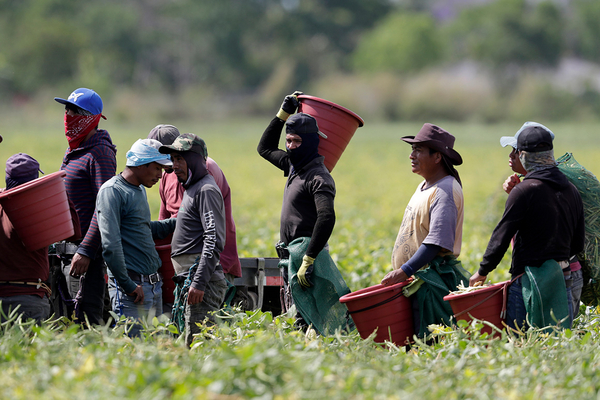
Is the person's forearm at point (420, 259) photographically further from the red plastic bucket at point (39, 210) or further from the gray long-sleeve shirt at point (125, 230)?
the red plastic bucket at point (39, 210)

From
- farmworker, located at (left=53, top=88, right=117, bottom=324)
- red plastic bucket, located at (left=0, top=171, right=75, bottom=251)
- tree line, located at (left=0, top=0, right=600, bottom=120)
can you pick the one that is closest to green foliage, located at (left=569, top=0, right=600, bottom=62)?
tree line, located at (left=0, top=0, right=600, bottom=120)

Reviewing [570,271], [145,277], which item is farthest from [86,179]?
[570,271]

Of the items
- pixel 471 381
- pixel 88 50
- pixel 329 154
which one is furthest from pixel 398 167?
pixel 88 50

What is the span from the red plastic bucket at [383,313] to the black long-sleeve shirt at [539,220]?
553 millimetres

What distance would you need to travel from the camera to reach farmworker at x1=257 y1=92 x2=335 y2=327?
15.0 feet

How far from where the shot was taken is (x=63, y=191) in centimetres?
435

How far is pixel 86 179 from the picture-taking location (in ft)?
16.1

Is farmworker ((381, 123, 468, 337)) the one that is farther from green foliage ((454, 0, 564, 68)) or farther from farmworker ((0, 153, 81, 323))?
green foliage ((454, 0, 564, 68))

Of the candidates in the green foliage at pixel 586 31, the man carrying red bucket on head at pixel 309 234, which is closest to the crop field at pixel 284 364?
the man carrying red bucket on head at pixel 309 234

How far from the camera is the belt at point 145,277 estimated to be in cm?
456

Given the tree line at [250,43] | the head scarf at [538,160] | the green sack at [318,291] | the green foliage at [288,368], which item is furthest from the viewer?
the tree line at [250,43]

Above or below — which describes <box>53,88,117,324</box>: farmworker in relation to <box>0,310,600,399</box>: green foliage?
above

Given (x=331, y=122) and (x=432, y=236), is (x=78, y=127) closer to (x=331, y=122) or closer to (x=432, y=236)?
(x=331, y=122)

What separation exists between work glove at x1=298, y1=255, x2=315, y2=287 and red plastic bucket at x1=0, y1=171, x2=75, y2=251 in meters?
1.43
